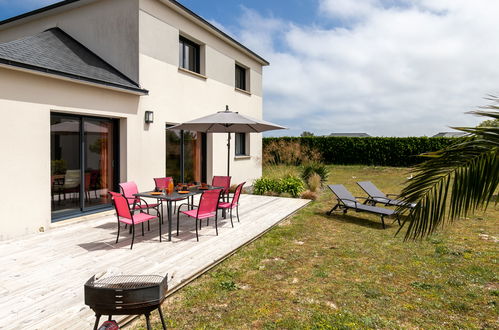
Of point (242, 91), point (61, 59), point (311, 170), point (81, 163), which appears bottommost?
point (311, 170)

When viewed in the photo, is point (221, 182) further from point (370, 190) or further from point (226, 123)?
point (370, 190)

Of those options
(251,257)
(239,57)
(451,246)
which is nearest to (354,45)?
(239,57)

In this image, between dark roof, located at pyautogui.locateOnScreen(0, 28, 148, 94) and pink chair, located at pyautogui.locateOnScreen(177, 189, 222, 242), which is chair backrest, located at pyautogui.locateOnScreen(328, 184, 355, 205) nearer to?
pink chair, located at pyautogui.locateOnScreen(177, 189, 222, 242)

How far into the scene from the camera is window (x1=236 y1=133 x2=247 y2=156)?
14.6 metres

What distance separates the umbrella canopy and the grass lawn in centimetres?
259

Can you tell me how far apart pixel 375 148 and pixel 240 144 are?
46.4ft

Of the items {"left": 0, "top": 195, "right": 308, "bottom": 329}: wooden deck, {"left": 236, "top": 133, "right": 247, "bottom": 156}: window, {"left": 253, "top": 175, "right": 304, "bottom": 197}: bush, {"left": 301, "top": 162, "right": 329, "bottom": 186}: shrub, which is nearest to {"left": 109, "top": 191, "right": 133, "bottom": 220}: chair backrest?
{"left": 0, "top": 195, "right": 308, "bottom": 329}: wooden deck

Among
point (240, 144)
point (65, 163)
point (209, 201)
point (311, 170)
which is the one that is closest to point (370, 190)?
point (311, 170)

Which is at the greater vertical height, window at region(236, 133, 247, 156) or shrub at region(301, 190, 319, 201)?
window at region(236, 133, 247, 156)

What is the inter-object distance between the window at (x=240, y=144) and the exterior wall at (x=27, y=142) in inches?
326

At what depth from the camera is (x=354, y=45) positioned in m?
11.2

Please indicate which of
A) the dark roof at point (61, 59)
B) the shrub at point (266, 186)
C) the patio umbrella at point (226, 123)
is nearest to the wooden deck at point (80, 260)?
the patio umbrella at point (226, 123)

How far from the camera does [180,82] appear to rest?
1025 cm

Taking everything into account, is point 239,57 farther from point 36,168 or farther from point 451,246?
point 451,246
